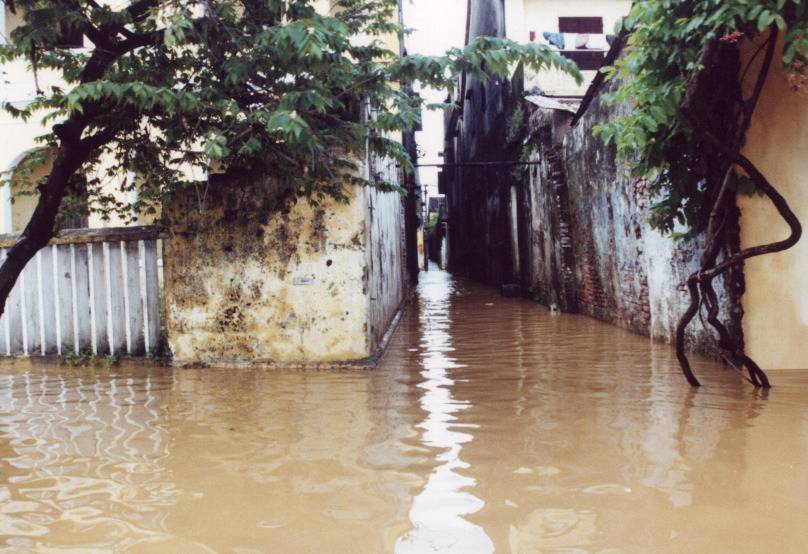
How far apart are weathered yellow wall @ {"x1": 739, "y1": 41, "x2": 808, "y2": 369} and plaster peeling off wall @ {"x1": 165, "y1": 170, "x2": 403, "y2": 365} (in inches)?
133

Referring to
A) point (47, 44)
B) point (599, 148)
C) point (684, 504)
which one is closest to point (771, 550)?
point (684, 504)

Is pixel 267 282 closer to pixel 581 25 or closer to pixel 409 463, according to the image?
pixel 409 463

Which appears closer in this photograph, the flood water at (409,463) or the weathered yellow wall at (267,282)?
the flood water at (409,463)

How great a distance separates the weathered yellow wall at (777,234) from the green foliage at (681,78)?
0.31 metres

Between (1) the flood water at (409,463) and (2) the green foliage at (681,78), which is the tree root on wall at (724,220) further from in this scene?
(1) the flood water at (409,463)

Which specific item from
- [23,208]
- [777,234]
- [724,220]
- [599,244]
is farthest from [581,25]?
[23,208]

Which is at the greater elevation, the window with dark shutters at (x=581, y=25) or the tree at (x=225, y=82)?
the window with dark shutters at (x=581, y=25)

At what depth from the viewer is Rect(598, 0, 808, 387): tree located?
4344 millimetres

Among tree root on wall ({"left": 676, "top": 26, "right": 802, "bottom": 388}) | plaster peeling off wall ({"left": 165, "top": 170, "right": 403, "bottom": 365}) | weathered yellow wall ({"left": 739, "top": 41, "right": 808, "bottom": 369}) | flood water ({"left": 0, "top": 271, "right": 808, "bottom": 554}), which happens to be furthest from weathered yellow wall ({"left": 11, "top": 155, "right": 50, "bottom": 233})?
weathered yellow wall ({"left": 739, "top": 41, "right": 808, "bottom": 369})

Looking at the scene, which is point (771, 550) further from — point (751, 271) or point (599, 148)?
point (599, 148)

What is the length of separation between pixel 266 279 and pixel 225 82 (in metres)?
2.15

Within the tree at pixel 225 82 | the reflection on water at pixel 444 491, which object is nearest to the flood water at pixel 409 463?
the reflection on water at pixel 444 491

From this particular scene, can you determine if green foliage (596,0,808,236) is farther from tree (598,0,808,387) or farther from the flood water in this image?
the flood water

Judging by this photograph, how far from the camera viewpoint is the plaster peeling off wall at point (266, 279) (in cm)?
620
